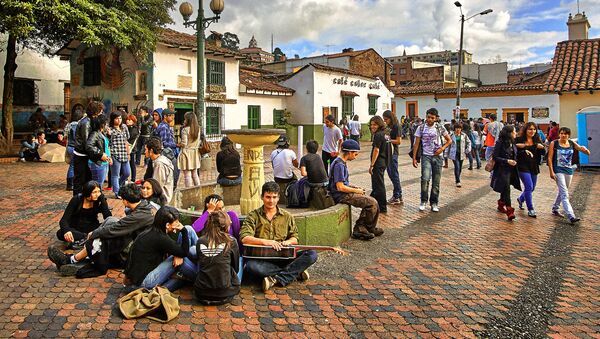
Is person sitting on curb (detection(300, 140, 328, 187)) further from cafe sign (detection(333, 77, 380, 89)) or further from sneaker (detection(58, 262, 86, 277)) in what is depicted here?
cafe sign (detection(333, 77, 380, 89))

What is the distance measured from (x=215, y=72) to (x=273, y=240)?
62.2 feet

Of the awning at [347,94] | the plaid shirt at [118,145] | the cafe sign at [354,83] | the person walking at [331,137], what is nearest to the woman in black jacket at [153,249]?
the plaid shirt at [118,145]

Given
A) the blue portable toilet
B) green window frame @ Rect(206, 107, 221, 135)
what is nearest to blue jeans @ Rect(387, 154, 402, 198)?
the blue portable toilet

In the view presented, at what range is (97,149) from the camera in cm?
758

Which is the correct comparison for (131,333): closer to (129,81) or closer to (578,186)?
(578,186)

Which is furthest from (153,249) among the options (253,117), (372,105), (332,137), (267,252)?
(372,105)

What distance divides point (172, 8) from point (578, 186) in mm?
15853

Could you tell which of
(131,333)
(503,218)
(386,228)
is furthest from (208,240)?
(503,218)

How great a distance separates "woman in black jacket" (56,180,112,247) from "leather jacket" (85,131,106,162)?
2.07 metres

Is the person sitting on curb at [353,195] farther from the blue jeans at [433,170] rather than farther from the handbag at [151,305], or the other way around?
the handbag at [151,305]

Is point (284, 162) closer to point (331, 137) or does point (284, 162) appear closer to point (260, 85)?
point (331, 137)

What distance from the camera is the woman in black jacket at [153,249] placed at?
14.2 feet

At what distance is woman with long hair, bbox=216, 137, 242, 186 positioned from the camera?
24.7 feet

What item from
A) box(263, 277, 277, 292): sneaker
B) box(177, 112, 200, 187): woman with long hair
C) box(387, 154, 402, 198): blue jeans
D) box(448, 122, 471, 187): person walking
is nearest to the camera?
box(263, 277, 277, 292): sneaker
